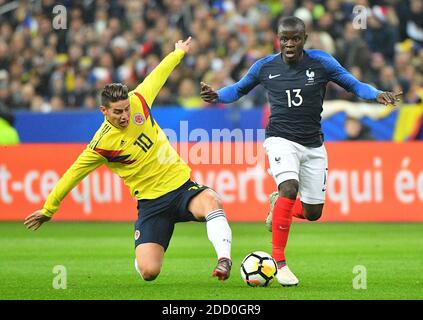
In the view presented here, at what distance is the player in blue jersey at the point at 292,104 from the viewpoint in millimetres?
9977

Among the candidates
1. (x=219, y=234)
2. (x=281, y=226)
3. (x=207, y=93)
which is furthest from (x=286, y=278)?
(x=207, y=93)

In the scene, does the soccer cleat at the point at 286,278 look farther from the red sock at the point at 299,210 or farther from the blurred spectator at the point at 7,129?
the blurred spectator at the point at 7,129

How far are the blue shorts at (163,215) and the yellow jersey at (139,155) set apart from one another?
7 centimetres

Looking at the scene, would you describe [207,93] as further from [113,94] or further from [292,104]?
[113,94]

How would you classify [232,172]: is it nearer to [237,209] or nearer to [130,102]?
[237,209]

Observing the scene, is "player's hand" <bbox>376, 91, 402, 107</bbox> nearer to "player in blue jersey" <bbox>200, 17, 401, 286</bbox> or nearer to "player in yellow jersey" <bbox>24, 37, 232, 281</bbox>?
"player in blue jersey" <bbox>200, 17, 401, 286</bbox>

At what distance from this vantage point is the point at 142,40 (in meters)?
21.7

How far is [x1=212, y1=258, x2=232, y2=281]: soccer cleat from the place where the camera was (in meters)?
9.02

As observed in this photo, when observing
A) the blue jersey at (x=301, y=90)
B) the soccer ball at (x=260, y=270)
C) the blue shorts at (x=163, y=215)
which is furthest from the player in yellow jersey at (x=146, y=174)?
the blue jersey at (x=301, y=90)

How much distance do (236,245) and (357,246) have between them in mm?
1615

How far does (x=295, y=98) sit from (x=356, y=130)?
833cm

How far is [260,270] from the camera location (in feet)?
31.8
